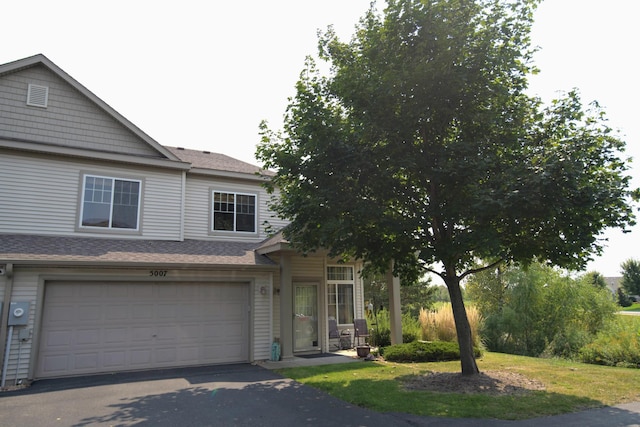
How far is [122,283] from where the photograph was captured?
1049cm

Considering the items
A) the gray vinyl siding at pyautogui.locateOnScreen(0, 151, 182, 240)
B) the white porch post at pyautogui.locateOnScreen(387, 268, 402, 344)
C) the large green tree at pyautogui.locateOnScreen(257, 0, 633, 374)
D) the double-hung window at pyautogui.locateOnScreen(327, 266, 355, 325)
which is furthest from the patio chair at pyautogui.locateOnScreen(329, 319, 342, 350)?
the gray vinyl siding at pyautogui.locateOnScreen(0, 151, 182, 240)

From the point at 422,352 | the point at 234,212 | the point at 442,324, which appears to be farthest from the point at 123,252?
the point at 442,324

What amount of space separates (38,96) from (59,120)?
2.75 feet

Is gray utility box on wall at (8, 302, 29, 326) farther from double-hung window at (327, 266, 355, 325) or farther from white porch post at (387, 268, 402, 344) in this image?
white porch post at (387, 268, 402, 344)

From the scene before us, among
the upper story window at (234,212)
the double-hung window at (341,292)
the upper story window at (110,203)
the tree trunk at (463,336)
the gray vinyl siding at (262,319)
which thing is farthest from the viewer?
the double-hung window at (341,292)

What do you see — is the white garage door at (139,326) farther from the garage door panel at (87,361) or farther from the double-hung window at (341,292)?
the double-hung window at (341,292)

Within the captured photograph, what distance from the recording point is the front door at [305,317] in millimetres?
13008

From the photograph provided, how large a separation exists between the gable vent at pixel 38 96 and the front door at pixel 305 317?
353 inches

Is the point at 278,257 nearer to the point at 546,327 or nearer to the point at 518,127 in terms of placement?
the point at 518,127

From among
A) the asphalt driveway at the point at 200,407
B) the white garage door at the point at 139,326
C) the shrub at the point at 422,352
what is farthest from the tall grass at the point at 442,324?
the asphalt driveway at the point at 200,407

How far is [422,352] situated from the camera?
11.3 m

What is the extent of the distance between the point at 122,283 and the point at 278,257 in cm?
423

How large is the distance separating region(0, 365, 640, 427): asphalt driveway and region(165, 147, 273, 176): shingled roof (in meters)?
6.80

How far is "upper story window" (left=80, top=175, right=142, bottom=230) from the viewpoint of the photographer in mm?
11211
